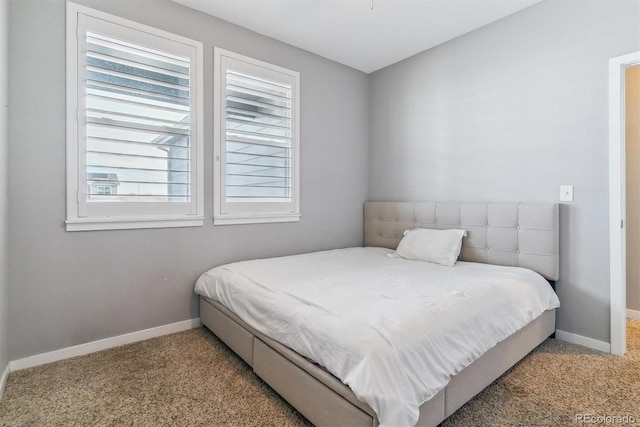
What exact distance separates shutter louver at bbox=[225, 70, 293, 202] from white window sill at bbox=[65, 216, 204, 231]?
39 centimetres

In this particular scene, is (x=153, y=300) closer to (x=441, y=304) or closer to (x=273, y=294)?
(x=273, y=294)

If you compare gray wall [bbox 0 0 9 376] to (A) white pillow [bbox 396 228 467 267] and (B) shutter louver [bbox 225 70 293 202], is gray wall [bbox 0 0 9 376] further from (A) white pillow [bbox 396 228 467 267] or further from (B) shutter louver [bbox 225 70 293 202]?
(A) white pillow [bbox 396 228 467 267]

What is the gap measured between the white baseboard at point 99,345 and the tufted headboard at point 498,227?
7.28ft

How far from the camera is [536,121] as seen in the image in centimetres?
253

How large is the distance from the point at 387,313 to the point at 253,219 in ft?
5.89

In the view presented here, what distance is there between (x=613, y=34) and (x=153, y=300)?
383cm

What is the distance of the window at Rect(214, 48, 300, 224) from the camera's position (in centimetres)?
273

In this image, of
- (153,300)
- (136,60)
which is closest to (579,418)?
(153,300)

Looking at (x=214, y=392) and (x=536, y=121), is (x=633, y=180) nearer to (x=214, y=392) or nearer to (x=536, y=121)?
(x=536, y=121)

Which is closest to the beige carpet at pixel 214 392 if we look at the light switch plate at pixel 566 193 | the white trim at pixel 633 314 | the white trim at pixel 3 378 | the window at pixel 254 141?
the white trim at pixel 3 378

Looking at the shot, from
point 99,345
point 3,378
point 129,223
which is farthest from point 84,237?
point 3,378

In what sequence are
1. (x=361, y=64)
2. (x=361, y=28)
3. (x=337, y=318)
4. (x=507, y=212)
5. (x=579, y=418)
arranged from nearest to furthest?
1. (x=337, y=318)
2. (x=579, y=418)
3. (x=507, y=212)
4. (x=361, y=28)
5. (x=361, y=64)

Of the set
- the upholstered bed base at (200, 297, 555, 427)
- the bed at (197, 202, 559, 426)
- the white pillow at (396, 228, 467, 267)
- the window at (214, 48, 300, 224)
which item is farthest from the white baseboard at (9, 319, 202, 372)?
the white pillow at (396, 228, 467, 267)

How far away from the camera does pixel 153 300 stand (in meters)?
2.46
